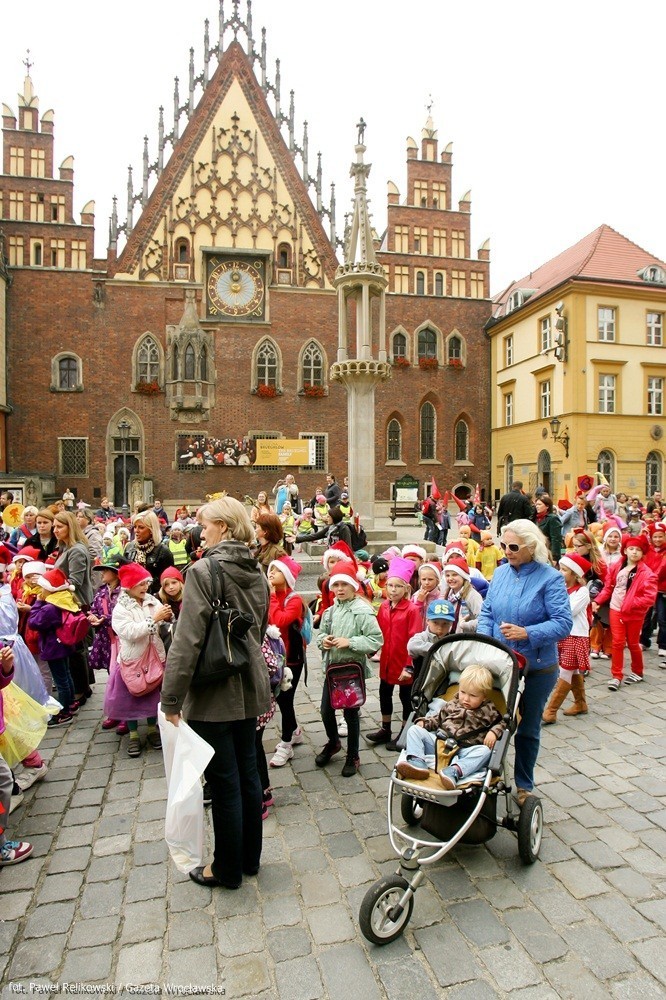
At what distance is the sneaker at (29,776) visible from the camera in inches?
167

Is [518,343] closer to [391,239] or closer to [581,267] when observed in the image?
[581,267]

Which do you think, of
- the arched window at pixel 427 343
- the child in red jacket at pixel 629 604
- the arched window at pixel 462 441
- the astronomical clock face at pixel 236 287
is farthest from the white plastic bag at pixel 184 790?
the arched window at pixel 462 441

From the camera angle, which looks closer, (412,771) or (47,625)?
(412,771)

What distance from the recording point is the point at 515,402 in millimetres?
29172

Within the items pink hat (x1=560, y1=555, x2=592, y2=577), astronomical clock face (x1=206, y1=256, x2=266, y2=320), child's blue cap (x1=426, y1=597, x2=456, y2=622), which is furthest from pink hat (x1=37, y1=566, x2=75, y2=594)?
astronomical clock face (x1=206, y1=256, x2=266, y2=320)

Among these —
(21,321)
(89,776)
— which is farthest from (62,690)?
(21,321)

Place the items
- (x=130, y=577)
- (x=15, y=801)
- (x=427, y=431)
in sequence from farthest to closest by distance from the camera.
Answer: (x=427, y=431) < (x=130, y=577) < (x=15, y=801)

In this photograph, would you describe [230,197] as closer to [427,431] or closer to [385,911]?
[427,431]

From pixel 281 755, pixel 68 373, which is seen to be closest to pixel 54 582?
pixel 281 755

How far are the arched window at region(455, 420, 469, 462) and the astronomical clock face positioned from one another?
442 inches

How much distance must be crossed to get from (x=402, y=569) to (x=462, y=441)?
2614cm

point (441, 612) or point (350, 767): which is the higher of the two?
point (441, 612)

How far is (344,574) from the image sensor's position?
4.50 m

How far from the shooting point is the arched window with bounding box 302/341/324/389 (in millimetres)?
28172
